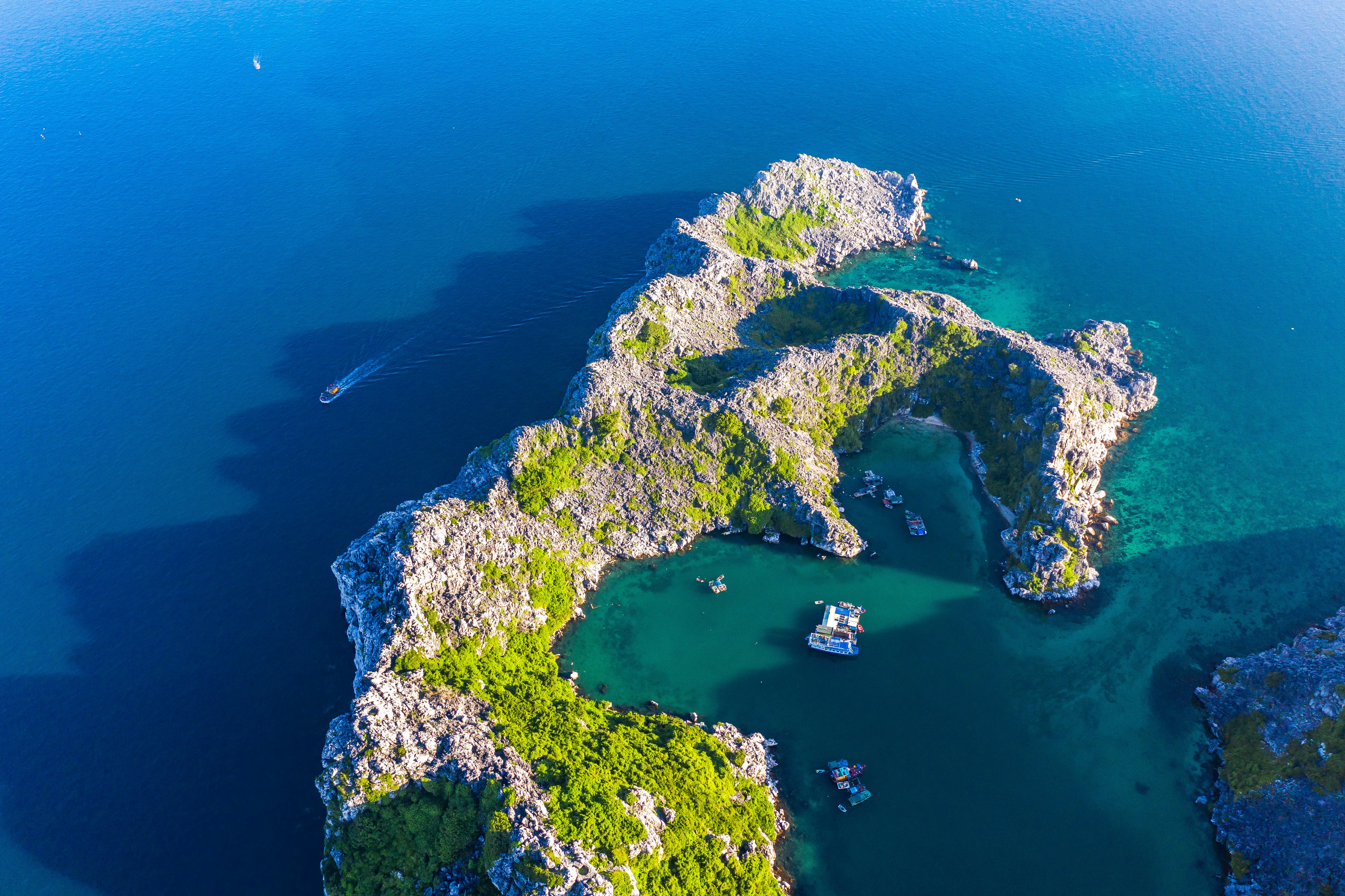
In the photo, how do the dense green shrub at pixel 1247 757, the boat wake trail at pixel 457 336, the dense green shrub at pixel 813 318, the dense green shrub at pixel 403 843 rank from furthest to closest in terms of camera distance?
the boat wake trail at pixel 457 336 → the dense green shrub at pixel 813 318 → the dense green shrub at pixel 1247 757 → the dense green shrub at pixel 403 843

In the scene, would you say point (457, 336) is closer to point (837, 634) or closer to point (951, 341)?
point (951, 341)

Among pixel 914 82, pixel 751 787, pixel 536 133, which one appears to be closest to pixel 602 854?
pixel 751 787

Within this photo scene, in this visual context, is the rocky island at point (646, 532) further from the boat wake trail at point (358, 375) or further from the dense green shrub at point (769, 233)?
the boat wake trail at point (358, 375)

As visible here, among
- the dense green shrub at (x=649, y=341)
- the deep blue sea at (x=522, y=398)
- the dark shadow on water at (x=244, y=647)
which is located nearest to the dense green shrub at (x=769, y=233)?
the deep blue sea at (x=522, y=398)

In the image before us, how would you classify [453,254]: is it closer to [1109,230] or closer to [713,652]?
[713,652]

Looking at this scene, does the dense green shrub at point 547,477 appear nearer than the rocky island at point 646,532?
No

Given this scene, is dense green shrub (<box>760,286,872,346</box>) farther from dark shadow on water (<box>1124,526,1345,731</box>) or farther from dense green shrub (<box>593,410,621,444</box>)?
dark shadow on water (<box>1124,526,1345,731</box>)

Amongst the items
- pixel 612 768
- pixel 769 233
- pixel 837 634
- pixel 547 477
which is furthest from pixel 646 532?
pixel 769 233

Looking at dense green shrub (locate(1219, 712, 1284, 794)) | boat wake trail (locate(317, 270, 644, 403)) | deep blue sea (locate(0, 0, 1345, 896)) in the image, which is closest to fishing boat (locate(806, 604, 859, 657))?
deep blue sea (locate(0, 0, 1345, 896))
